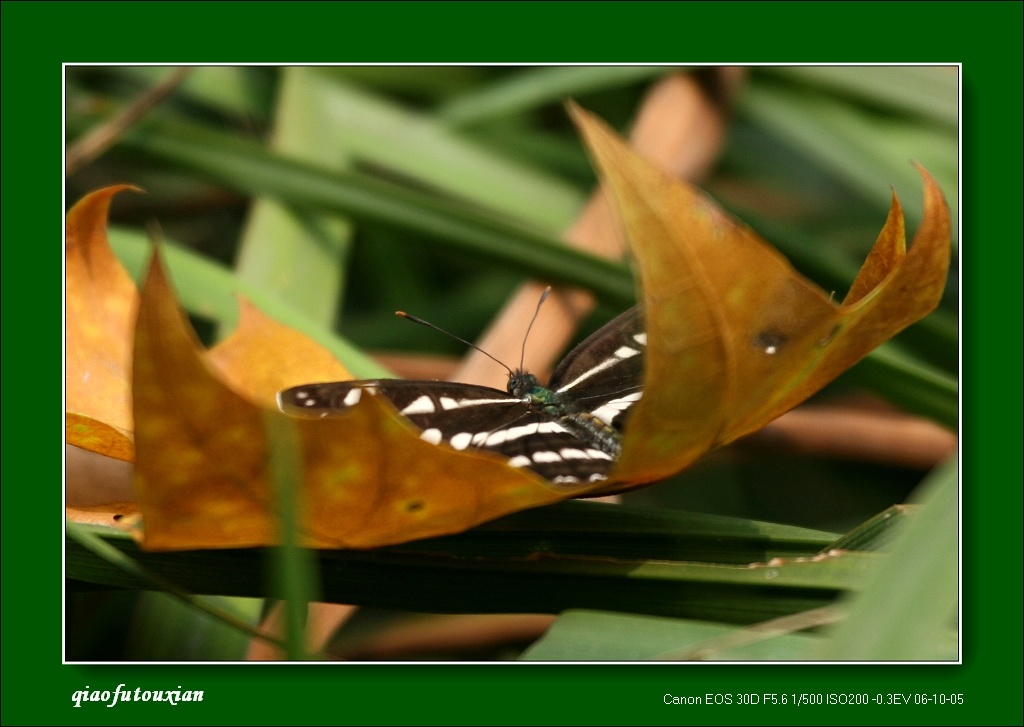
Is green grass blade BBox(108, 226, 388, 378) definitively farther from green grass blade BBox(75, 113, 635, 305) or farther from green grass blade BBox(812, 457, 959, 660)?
green grass blade BBox(812, 457, 959, 660)

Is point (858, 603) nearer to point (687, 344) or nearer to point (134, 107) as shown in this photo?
point (687, 344)

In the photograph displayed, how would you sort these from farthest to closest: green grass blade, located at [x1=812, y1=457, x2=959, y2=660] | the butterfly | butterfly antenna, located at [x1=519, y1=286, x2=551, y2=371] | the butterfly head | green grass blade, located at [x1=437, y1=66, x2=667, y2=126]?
1. green grass blade, located at [x1=437, y1=66, x2=667, y2=126]
2. butterfly antenna, located at [x1=519, y1=286, x2=551, y2=371]
3. the butterfly head
4. the butterfly
5. green grass blade, located at [x1=812, y1=457, x2=959, y2=660]

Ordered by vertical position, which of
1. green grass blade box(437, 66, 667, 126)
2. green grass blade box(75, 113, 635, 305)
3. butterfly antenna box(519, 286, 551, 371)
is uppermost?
green grass blade box(437, 66, 667, 126)

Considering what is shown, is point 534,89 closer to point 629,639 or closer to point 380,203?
point 380,203

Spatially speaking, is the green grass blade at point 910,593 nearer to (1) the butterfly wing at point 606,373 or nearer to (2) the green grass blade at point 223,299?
(1) the butterfly wing at point 606,373

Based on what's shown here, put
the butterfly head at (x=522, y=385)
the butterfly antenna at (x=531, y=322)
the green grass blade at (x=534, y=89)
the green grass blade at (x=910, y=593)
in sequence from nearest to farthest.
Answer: the green grass blade at (x=910, y=593) < the butterfly head at (x=522, y=385) < the butterfly antenna at (x=531, y=322) < the green grass blade at (x=534, y=89)

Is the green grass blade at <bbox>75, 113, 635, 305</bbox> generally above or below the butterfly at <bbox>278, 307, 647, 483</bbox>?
above

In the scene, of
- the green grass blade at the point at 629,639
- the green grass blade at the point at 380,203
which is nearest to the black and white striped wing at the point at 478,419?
the green grass blade at the point at 629,639

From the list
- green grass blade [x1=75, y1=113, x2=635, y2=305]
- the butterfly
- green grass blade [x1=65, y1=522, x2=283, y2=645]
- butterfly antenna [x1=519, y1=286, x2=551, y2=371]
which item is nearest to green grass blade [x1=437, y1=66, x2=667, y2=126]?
green grass blade [x1=75, y1=113, x2=635, y2=305]
